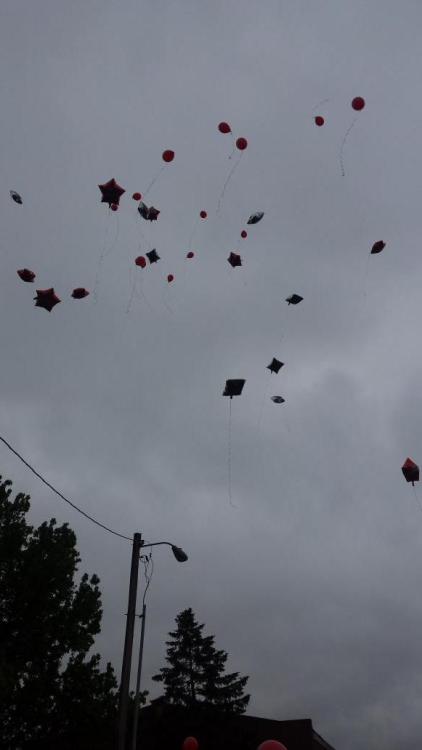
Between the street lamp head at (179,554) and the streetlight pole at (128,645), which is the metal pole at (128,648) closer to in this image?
the streetlight pole at (128,645)

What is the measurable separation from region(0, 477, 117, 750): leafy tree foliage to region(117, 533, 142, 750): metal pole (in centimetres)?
723

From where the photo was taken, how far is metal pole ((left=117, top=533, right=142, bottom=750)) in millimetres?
9445

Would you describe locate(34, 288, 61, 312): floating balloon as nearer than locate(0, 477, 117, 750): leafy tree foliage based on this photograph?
Yes

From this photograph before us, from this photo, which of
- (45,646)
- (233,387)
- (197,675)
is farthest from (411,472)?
(197,675)

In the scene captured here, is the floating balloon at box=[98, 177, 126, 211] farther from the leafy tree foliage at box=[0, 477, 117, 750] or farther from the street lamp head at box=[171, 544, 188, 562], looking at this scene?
the leafy tree foliage at box=[0, 477, 117, 750]

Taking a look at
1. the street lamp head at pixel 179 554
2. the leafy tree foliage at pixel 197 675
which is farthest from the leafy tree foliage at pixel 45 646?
the leafy tree foliage at pixel 197 675

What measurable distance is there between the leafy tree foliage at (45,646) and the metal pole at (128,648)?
7.23 m

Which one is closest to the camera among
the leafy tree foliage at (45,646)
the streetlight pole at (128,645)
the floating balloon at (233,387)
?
the streetlight pole at (128,645)

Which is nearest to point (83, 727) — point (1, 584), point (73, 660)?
point (73, 660)

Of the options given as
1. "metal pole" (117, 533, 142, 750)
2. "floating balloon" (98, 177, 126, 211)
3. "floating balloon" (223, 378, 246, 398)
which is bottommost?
"metal pole" (117, 533, 142, 750)

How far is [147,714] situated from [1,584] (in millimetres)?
15462

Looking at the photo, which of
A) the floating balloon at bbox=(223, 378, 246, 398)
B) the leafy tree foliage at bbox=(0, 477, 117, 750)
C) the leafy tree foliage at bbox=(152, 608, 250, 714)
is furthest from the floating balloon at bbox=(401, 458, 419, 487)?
the leafy tree foliage at bbox=(152, 608, 250, 714)

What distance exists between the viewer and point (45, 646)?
56.5ft

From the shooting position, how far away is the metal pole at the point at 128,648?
31.0 ft
